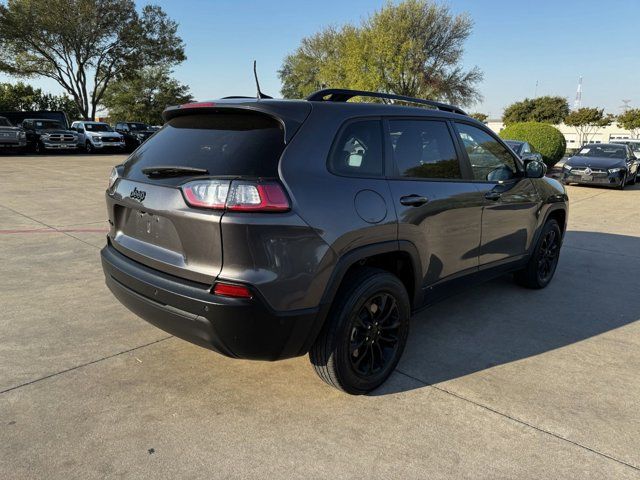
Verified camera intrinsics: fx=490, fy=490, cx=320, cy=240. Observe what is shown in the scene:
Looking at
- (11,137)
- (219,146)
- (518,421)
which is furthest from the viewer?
(11,137)

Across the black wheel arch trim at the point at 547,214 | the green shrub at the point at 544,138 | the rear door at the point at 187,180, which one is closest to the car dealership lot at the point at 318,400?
the black wheel arch trim at the point at 547,214

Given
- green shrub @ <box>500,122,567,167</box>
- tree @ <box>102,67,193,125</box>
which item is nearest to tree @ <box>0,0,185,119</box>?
tree @ <box>102,67,193,125</box>

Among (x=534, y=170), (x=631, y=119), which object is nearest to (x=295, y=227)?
(x=534, y=170)

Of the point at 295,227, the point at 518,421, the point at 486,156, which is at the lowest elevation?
the point at 518,421

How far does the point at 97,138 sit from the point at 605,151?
75.3 feet

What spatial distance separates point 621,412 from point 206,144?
285cm

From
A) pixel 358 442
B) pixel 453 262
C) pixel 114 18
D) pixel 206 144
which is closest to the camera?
pixel 358 442

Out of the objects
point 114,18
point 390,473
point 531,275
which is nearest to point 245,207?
point 390,473

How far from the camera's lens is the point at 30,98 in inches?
1780

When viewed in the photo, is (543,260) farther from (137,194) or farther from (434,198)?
(137,194)

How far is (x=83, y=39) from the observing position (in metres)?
31.0

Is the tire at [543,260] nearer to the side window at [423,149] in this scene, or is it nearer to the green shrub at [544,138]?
the side window at [423,149]

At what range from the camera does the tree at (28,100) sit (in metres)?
43.7

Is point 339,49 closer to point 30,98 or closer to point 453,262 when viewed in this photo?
point 30,98
